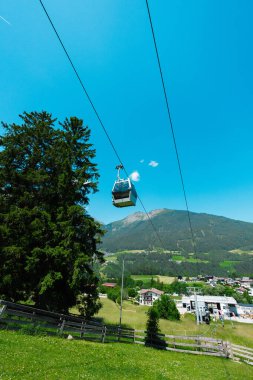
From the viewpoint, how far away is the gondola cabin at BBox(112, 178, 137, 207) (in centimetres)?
1126

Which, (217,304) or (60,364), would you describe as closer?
(60,364)

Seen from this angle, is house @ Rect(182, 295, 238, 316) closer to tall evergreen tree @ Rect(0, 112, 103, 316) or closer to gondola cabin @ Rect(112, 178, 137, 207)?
tall evergreen tree @ Rect(0, 112, 103, 316)

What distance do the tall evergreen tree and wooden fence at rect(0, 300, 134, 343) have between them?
2.98m

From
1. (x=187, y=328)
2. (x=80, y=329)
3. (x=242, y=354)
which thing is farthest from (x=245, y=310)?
(x=80, y=329)

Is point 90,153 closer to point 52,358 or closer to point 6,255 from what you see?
point 6,255

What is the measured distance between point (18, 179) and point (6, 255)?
20.0 feet

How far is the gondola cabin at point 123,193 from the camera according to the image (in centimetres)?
1126

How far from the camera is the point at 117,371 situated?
7.24 metres

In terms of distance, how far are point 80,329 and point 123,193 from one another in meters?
8.26

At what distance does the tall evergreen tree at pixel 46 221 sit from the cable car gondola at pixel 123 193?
19.7 feet

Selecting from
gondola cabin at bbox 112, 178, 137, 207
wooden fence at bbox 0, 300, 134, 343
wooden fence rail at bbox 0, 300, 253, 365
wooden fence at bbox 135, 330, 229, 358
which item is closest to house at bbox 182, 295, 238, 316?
wooden fence at bbox 135, 330, 229, 358

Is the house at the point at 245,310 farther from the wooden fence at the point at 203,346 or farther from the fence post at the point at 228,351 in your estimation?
the fence post at the point at 228,351

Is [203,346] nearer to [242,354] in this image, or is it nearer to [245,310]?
[242,354]

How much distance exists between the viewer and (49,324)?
10359 mm
